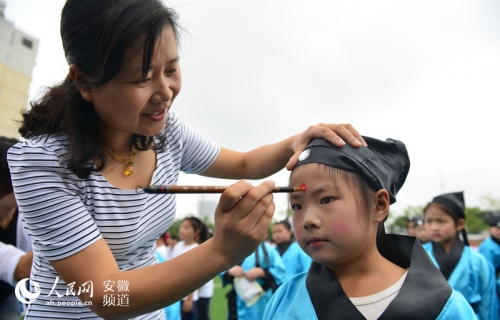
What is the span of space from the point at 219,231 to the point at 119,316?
41 centimetres

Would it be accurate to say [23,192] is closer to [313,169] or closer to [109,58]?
[109,58]

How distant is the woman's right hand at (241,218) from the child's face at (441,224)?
3711 millimetres

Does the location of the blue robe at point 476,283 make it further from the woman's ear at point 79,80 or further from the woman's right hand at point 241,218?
the woman's ear at point 79,80

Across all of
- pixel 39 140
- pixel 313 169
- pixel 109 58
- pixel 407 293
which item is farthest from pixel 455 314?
pixel 39 140

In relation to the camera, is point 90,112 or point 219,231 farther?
point 90,112

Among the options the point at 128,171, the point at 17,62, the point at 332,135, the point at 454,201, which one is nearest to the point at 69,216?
the point at 128,171

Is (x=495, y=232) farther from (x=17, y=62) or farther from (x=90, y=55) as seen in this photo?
(x=17, y=62)

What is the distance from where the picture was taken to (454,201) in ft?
13.5

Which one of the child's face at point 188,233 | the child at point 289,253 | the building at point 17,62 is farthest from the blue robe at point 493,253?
the building at point 17,62

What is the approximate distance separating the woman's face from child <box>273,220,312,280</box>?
4306 millimetres

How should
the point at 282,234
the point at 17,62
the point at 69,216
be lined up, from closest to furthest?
the point at 69,216, the point at 282,234, the point at 17,62

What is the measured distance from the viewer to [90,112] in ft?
4.74

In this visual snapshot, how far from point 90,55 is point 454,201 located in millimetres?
4102

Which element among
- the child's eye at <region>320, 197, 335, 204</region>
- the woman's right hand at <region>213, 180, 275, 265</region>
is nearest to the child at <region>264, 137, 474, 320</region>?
the child's eye at <region>320, 197, 335, 204</region>
